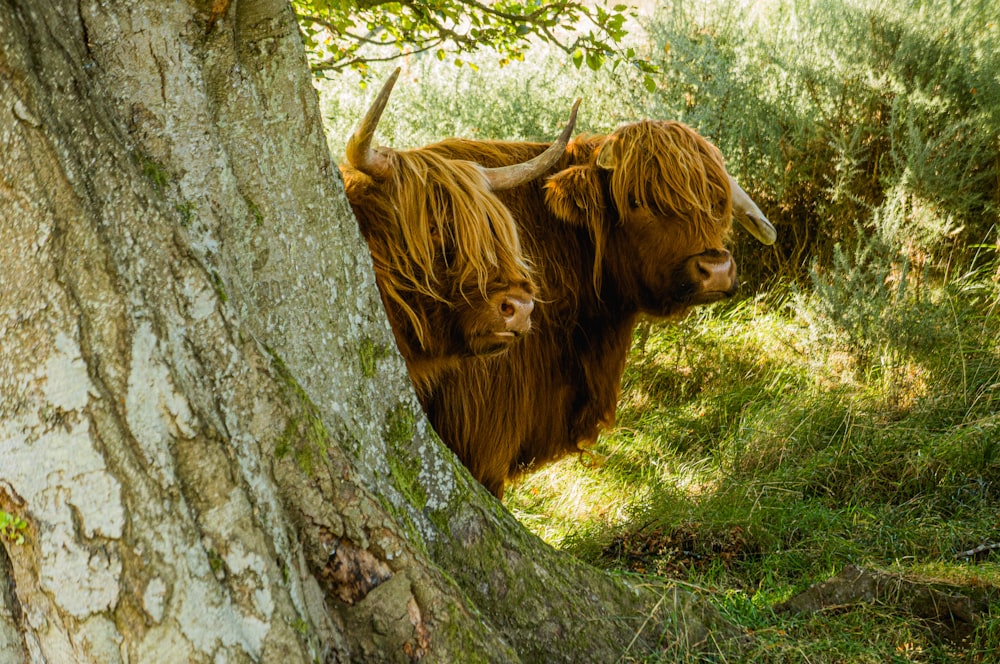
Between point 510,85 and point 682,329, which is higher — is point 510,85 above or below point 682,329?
above

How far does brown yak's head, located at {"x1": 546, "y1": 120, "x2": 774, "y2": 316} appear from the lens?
14.5ft

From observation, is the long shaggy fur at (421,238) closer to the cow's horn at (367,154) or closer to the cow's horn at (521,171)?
the cow's horn at (367,154)

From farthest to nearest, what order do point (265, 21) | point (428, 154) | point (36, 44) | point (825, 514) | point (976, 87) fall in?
1. point (976, 87)
2. point (825, 514)
3. point (428, 154)
4. point (265, 21)
5. point (36, 44)

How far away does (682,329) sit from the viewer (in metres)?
6.73

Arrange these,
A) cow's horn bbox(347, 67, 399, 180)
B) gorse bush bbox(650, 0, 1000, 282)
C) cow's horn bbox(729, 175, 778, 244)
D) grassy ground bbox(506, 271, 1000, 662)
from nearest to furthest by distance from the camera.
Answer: grassy ground bbox(506, 271, 1000, 662) < cow's horn bbox(347, 67, 399, 180) < cow's horn bbox(729, 175, 778, 244) < gorse bush bbox(650, 0, 1000, 282)

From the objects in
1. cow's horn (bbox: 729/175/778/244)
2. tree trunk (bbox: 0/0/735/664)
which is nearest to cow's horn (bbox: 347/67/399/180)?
tree trunk (bbox: 0/0/735/664)

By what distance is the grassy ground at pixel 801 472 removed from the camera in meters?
3.27

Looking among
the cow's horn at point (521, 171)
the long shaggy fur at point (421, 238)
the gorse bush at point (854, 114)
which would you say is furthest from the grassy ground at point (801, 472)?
the cow's horn at point (521, 171)

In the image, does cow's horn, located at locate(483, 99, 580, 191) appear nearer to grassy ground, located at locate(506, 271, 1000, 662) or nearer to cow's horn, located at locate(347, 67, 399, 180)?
cow's horn, located at locate(347, 67, 399, 180)

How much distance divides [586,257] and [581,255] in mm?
26

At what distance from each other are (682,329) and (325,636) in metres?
5.00

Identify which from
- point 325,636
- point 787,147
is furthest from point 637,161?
point 787,147

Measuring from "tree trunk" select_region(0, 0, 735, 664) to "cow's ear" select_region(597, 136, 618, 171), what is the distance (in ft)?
6.67

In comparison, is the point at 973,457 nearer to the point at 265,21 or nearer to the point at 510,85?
the point at 265,21
